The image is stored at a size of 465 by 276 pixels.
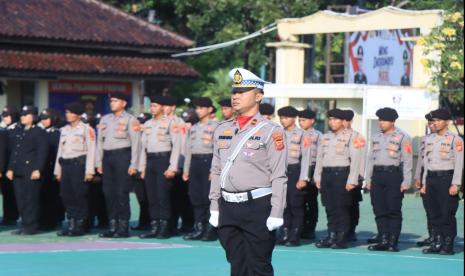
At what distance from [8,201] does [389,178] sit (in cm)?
604

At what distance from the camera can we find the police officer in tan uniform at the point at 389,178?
14305 millimetres

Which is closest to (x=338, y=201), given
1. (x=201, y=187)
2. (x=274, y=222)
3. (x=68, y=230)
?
(x=201, y=187)

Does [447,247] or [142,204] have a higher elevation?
[142,204]

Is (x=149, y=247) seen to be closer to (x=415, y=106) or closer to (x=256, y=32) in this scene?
(x=415, y=106)

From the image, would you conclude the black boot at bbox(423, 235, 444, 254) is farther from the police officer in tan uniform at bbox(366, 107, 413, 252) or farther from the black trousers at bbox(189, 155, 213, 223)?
the black trousers at bbox(189, 155, 213, 223)

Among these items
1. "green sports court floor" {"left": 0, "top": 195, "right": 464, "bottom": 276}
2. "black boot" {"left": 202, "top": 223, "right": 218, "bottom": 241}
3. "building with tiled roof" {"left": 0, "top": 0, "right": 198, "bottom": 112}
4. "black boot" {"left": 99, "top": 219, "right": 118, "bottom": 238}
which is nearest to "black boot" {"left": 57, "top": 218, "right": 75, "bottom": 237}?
"green sports court floor" {"left": 0, "top": 195, "right": 464, "bottom": 276}

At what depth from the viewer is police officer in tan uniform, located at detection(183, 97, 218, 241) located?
15.1 m

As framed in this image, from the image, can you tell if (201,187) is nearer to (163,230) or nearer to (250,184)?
(163,230)

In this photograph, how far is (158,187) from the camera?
15.3m

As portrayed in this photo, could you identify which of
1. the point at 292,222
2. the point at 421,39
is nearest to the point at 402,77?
the point at 421,39

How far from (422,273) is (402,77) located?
11246 millimetres

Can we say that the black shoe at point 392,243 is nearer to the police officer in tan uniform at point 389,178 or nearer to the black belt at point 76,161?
the police officer in tan uniform at point 389,178

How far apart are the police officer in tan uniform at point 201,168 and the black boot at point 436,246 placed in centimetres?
286

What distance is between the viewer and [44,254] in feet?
43.4
